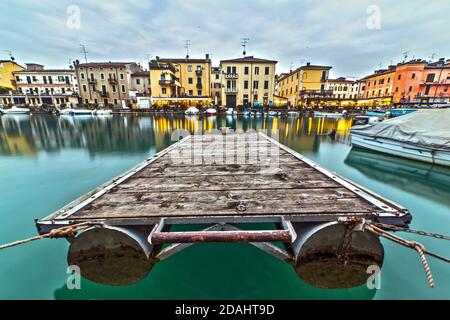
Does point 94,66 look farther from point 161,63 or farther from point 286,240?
point 286,240

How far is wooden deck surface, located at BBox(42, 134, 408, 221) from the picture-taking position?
8.86 feet

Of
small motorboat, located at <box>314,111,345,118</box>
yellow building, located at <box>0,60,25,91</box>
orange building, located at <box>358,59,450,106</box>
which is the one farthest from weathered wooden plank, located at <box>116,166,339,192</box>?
yellow building, located at <box>0,60,25,91</box>

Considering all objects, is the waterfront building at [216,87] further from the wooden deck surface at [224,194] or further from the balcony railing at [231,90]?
the wooden deck surface at [224,194]

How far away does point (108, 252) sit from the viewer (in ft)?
8.03

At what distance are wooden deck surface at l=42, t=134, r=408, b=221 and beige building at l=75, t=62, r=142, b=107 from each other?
4963 cm

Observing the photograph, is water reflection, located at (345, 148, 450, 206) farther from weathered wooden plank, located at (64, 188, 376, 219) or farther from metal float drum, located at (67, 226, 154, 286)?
metal float drum, located at (67, 226, 154, 286)

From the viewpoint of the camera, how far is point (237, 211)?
8.97 feet

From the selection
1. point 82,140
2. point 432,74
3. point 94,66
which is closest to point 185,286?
point 82,140

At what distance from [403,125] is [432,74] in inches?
2365

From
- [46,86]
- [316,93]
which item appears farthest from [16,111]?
[316,93]

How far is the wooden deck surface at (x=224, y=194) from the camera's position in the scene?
2.70 m

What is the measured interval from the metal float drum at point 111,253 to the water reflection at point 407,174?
8340 mm

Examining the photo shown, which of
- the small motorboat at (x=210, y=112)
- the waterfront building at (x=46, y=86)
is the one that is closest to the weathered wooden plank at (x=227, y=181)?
the small motorboat at (x=210, y=112)
